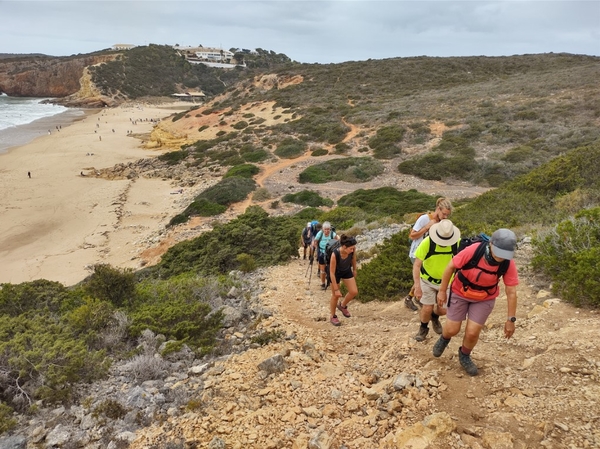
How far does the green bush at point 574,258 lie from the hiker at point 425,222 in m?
1.93

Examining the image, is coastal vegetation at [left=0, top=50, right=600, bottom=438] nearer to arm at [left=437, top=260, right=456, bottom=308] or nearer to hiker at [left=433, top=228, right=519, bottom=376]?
hiker at [left=433, top=228, right=519, bottom=376]

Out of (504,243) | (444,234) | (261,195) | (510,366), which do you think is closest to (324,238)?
(444,234)

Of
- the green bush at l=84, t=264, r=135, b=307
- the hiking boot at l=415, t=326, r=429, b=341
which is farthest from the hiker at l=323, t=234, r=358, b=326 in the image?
the green bush at l=84, t=264, r=135, b=307

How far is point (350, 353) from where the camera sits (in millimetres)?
5062

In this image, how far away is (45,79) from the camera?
91.7m

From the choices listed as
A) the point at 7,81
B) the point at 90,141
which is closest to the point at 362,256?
the point at 90,141

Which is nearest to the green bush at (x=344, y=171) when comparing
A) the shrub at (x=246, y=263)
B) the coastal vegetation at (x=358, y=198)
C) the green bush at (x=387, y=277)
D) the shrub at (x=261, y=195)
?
the coastal vegetation at (x=358, y=198)

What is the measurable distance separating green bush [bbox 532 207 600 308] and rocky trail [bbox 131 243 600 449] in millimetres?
243

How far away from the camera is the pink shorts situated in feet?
12.4

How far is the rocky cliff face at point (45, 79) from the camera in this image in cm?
9131

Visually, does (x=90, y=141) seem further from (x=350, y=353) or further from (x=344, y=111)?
(x=350, y=353)

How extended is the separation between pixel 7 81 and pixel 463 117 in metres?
104

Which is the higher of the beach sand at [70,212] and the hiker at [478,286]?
the hiker at [478,286]

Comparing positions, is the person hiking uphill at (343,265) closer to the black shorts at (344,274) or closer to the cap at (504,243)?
the black shorts at (344,274)
